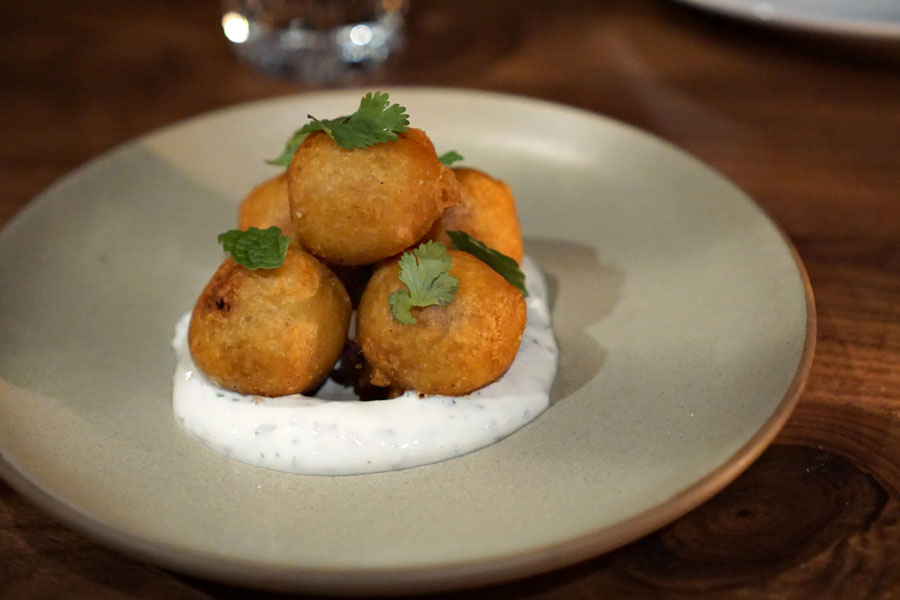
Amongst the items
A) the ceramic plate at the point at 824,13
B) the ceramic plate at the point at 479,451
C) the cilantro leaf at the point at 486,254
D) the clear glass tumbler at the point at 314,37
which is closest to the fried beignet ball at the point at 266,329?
the ceramic plate at the point at 479,451

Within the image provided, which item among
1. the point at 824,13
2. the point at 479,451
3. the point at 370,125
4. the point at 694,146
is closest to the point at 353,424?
the point at 479,451

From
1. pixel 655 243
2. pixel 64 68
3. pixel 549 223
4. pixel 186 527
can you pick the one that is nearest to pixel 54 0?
pixel 64 68

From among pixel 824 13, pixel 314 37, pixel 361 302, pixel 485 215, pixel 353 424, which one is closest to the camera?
pixel 353 424

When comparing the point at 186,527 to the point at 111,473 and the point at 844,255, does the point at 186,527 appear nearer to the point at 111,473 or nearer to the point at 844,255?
the point at 111,473

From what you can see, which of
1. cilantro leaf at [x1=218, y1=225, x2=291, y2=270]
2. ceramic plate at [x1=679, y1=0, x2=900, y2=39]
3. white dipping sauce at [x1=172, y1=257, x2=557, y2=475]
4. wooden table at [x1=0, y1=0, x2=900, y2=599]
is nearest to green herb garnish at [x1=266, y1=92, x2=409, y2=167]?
cilantro leaf at [x1=218, y1=225, x2=291, y2=270]

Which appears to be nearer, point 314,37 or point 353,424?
point 353,424

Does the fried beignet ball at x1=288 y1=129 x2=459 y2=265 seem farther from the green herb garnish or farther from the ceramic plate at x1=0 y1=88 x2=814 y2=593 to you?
the ceramic plate at x1=0 y1=88 x2=814 y2=593

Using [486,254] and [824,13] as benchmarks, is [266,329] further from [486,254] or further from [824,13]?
[824,13]
